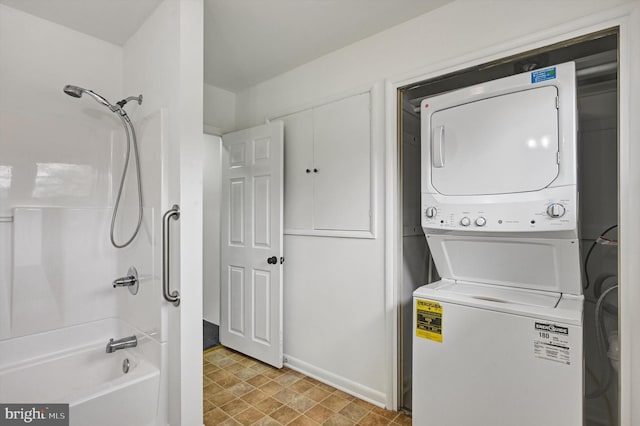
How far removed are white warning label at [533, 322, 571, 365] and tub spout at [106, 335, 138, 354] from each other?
6.84 feet

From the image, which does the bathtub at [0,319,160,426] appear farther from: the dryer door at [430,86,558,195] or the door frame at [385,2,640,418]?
the door frame at [385,2,640,418]

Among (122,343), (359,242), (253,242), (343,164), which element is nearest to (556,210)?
(359,242)

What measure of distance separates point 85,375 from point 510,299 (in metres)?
2.43

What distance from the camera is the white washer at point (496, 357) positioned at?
133cm

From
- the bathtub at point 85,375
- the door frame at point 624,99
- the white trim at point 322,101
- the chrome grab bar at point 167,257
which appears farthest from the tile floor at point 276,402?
the white trim at point 322,101

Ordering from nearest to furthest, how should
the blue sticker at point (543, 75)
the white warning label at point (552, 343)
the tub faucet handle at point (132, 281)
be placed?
the white warning label at point (552, 343) < the blue sticker at point (543, 75) < the tub faucet handle at point (132, 281)

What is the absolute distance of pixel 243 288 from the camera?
2943mm

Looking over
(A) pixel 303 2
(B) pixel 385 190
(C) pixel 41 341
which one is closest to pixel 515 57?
(B) pixel 385 190

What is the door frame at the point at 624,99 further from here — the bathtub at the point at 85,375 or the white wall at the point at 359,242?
the bathtub at the point at 85,375

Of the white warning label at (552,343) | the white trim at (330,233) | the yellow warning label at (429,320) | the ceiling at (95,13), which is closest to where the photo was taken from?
the white warning label at (552,343)

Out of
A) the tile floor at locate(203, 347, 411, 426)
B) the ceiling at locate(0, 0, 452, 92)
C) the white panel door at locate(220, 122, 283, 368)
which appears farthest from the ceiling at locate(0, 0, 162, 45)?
the tile floor at locate(203, 347, 411, 426)

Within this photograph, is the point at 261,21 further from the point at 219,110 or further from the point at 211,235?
the point at 211,235

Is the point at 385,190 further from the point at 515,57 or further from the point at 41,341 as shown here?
the point at 41,341

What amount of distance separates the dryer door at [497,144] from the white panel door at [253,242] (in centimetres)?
135
